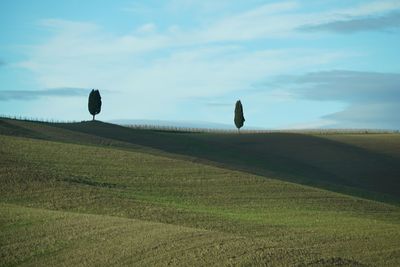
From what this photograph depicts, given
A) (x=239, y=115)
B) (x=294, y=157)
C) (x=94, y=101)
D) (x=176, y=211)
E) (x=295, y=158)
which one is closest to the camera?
(x=176, y=211)

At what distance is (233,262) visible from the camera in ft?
46.8

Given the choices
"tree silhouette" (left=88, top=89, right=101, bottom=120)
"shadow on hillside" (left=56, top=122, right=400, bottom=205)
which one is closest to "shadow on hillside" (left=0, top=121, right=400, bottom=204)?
"shadow on hillside" (left=56, top=122, right=400, bottom=205)

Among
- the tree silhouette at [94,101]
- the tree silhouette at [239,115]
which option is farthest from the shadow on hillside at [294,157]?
the tree silhouette at [239,115]

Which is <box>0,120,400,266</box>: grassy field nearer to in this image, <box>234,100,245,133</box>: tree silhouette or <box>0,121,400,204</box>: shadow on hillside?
<box>0,121,400,204</box>: shadow on hillside

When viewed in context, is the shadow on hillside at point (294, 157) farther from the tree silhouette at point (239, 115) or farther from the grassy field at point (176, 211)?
the tree silhouette at point (239, 115)

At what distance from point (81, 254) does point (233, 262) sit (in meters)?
3.94

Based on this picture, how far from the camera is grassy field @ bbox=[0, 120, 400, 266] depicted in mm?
15492

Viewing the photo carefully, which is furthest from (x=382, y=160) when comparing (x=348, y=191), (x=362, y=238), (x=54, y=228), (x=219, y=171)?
(x=54, y=228)

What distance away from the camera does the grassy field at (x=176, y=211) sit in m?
15.5

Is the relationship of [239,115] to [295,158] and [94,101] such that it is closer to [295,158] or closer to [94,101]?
[94,101]

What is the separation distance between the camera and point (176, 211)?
79.7ft

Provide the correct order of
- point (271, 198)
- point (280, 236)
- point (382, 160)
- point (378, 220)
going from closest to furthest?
1. point (280, 236)
2. point (378, 220)
3. point (271, 198)
4. point (382, 160)

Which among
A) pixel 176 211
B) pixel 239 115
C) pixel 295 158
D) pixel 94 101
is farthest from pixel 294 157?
pixel 176 211

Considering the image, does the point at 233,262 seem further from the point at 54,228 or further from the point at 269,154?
the point at 269,154
